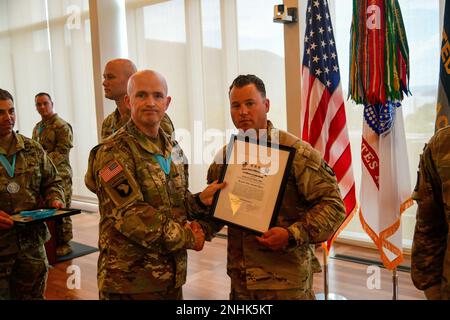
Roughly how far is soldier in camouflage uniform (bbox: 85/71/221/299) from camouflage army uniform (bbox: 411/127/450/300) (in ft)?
2.47

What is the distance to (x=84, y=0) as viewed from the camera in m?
6.57

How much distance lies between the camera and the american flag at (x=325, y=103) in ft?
10.2

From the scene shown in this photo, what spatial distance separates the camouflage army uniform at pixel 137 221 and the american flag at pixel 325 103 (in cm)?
158

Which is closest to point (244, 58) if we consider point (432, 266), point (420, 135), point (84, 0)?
point (420, 135)

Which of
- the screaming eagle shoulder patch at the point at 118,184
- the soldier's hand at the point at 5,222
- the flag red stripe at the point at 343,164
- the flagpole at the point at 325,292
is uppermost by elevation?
the screaming eagle shoulder patch at the point at 118,184

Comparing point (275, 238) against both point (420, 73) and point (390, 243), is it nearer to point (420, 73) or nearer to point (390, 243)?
point (390, 243)

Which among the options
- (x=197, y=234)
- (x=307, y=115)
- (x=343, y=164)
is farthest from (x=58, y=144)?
(x=197, y=234)

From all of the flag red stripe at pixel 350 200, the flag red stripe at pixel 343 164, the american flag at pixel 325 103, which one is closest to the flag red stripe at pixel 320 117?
the american flag at pixel 325 103

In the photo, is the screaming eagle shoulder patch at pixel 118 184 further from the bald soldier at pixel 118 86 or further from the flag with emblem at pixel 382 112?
the flag with emblem at pixel 382 112

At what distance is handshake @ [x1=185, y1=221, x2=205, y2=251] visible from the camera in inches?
68.4

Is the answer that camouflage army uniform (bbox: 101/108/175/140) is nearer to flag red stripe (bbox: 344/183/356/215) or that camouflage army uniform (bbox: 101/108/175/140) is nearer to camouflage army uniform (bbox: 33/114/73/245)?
flag red stripe (bbox: 344/183/356/215)

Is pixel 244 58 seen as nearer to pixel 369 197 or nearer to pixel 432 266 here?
pixel 369 197

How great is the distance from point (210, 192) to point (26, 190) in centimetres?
121

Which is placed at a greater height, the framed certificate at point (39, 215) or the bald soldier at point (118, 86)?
the bald soldier at point (118, 86)
